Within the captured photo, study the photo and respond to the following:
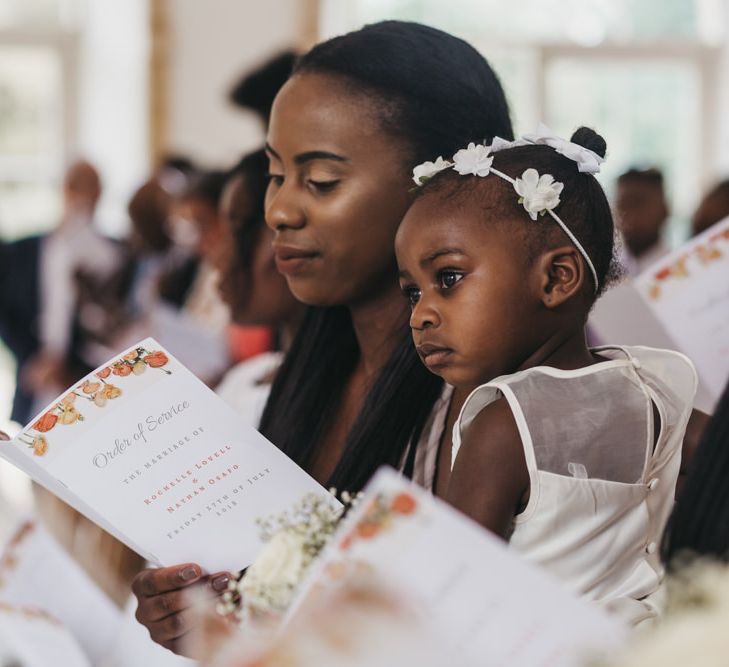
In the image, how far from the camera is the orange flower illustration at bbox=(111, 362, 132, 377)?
50.5 inches

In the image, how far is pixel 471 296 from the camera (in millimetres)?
1295

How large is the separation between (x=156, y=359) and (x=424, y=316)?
0.29 m

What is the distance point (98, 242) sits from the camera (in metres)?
5.36

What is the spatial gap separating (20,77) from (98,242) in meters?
2.42

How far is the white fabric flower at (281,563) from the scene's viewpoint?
3.17 feet

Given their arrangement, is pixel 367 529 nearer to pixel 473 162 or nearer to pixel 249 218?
pixel 473 162

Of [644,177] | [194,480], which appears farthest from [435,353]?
[644,177]

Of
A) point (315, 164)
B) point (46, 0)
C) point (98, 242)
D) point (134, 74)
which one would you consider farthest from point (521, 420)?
point (46, 0)

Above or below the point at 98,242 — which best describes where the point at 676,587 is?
above

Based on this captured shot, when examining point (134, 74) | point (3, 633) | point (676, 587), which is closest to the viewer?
point (676, 587)

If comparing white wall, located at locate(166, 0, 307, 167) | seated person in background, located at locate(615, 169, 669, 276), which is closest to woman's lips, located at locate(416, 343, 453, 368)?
seated person in background, located at locate(615, 169, 669, 276)

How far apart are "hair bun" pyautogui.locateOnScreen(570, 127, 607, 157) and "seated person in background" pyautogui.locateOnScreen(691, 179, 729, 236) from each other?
6.52 feet

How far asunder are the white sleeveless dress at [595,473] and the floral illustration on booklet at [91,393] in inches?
13.0

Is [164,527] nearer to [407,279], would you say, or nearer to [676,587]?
[407,279]
